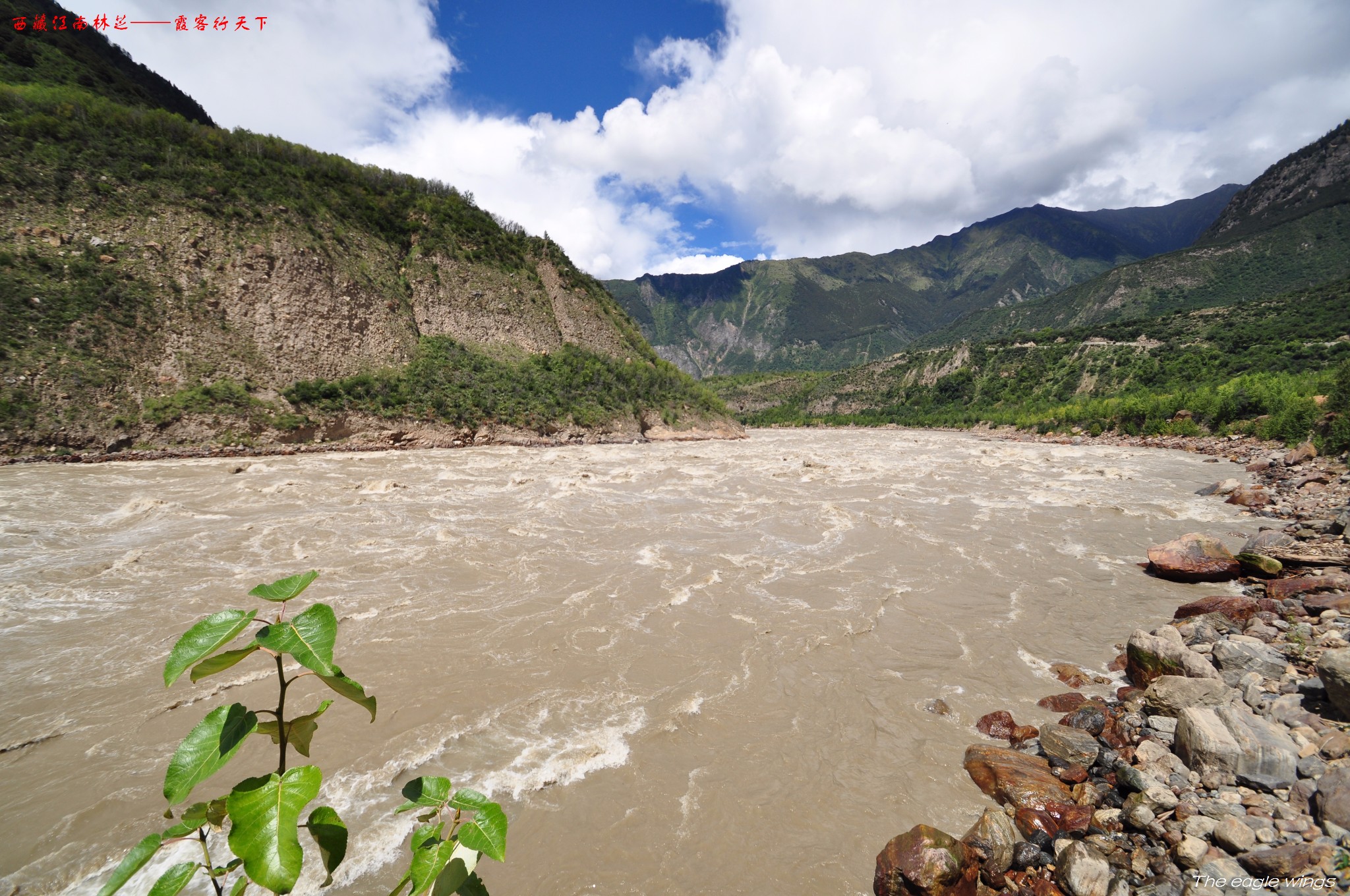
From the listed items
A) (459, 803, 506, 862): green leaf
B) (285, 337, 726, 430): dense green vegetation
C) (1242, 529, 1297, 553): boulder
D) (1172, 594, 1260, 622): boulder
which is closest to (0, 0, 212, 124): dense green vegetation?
(285, 337, 726, 430): dense green vegetation

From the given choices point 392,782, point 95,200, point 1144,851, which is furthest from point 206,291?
point 1144,851

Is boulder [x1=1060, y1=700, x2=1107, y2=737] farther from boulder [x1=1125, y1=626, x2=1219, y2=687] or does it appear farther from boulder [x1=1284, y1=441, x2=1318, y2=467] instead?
boulder [x1=1284, y1=441, x2=1318, y2=467]

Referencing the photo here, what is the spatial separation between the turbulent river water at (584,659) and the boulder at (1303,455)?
9410 millimetres

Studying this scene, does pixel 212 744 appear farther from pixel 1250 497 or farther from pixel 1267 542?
pixel 1250 497

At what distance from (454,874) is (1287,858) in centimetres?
517

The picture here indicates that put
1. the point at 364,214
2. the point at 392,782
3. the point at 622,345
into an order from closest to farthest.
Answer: the point at 392,782 < the point at 364,214 < the point at 622,345

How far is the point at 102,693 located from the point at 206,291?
31762 millimetres

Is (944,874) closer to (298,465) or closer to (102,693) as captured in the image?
(102,693)

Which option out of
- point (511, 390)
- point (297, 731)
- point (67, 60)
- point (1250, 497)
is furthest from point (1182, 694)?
point (67, 60)

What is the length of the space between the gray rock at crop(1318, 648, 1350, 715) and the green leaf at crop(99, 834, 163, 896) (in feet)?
26.5

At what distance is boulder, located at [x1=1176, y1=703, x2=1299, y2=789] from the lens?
13.8 ft

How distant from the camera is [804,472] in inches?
986

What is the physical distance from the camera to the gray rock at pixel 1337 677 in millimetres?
4773

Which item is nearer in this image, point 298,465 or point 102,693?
point 102,693
